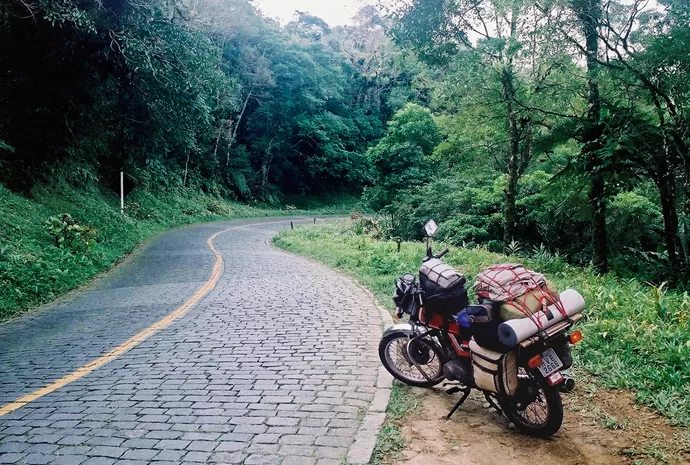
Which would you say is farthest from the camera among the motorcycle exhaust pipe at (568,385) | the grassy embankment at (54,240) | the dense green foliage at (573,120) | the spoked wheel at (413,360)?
the grassy embankment at (54,240)

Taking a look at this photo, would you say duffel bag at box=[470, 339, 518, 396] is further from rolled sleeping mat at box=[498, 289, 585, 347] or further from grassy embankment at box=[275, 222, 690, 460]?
grassy embankment at box=[275, 222, 690, 460]

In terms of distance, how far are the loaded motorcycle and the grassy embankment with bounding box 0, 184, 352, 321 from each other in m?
8.78

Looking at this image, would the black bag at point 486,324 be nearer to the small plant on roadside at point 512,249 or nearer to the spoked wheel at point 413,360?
the spoked wheel at point 413,360

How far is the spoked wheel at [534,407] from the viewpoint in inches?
149

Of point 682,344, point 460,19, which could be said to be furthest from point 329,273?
point 682,344

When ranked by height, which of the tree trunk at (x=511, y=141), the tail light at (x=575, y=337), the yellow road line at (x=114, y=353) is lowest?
the yellow road line at (x=114, y=353)

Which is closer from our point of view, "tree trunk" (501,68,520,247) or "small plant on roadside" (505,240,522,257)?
"small plant on roadside" (505,240,522,257)

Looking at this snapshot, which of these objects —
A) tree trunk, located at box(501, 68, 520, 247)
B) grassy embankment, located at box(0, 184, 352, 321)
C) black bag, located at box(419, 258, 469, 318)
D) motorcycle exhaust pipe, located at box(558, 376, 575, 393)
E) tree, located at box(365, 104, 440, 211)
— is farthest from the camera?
tree, located at box(365, 104, 440, 211)

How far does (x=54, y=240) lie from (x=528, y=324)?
1444 centimetres

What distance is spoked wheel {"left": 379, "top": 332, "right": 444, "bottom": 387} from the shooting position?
494 centimetres

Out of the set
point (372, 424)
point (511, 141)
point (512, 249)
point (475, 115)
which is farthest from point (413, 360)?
point (475, 115)

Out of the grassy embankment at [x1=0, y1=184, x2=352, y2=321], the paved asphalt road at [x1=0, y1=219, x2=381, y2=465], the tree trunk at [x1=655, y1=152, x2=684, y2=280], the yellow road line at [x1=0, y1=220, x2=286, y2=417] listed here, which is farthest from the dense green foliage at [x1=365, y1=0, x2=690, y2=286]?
the grassy embankment at [x1=0, y1=184, x2=352, y2=321]

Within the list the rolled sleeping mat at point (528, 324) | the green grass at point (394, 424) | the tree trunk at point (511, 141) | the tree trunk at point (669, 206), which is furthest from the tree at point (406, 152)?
the rolled sleeping mat at point (528, 324)

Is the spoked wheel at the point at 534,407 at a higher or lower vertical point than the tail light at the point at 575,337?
lower
